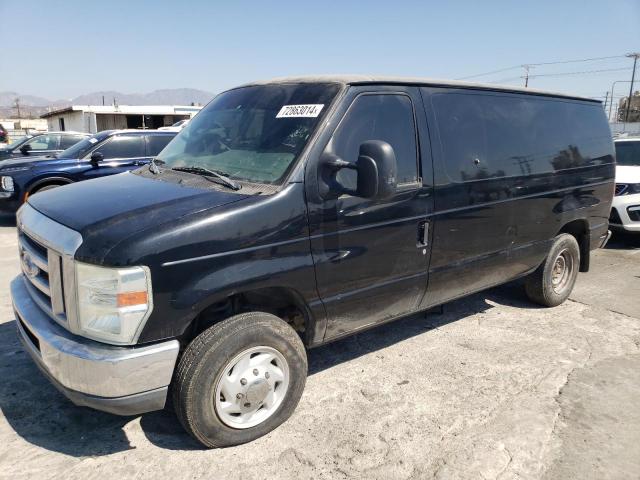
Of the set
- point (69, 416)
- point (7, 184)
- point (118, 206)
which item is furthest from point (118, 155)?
point (118, 206)

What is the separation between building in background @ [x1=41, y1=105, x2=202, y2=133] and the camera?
3600 cm

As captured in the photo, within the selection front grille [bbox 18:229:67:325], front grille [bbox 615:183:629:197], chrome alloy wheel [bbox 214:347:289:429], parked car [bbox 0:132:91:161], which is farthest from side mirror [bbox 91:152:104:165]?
front grille [bbox 615:183:629:197]

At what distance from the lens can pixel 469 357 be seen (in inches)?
164

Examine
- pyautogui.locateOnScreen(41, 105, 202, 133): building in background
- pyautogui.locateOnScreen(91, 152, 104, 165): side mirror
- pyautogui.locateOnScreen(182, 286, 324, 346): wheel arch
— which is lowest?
pyautogui.locateOnScreen(182, 286, 324, 346): wheel arch

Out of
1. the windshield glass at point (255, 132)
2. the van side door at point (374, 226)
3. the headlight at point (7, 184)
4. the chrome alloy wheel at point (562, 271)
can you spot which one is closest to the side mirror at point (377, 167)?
the van side door at point (374, 226)

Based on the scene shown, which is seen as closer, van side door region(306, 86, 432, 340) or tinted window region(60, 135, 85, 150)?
van side door region(306, 86, 432, 340)

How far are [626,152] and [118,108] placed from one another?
34.9 m

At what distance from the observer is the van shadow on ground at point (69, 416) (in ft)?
9.76

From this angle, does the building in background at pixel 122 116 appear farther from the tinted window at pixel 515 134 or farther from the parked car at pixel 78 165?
the tinted window at pixel 515 134

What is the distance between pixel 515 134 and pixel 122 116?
3860cm

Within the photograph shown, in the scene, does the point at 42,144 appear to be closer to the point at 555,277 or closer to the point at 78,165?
the point at 78,165

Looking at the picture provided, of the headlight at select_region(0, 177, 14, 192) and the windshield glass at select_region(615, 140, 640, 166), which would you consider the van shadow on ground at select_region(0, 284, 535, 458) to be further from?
the windshield glass at select_region(615, 140, 640, 166)

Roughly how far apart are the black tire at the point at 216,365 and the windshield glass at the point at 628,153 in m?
8.92

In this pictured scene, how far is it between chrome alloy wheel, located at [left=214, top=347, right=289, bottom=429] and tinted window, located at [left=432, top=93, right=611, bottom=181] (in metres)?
1.94
